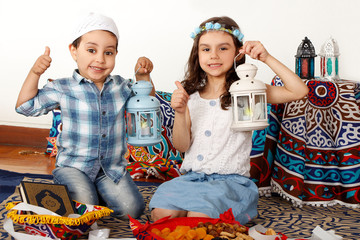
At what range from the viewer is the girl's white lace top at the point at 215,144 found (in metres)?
1.72

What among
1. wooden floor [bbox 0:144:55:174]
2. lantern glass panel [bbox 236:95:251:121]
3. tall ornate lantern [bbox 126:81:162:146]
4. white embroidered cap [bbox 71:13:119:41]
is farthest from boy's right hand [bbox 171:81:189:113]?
wooden floor [bbox 0:144:55:174]

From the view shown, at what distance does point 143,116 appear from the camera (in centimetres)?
173

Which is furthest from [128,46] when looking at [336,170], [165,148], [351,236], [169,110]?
[351,236]

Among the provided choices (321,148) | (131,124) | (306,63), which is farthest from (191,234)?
(306,63)

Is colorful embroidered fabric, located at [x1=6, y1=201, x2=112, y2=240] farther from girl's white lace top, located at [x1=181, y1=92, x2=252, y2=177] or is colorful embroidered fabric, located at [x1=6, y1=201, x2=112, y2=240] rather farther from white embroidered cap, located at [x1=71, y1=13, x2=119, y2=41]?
A: white embroidered cap, located at [x1=71, y1=13, x2=119, y2=41]

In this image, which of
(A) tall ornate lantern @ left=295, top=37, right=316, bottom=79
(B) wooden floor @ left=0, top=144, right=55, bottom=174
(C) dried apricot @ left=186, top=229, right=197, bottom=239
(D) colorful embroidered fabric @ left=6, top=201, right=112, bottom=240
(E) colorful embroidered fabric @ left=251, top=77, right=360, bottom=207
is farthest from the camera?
(B) wooden floor @ left=0, top=144, right=55, bottom=174

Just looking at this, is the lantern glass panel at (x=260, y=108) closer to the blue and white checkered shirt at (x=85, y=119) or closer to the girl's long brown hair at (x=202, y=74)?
the girl's long brown hair at (x=202, y=74)

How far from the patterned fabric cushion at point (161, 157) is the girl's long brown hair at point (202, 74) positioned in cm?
67

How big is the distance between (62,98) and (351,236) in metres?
1.18

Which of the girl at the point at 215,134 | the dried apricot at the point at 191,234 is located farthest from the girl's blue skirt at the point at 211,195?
the dried apricot at the point at 191,234

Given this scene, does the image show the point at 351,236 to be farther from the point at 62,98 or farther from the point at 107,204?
the point at 62,98

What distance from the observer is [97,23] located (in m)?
1.65

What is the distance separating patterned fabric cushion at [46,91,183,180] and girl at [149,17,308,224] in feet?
2.17

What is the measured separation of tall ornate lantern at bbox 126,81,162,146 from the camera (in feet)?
5.52
